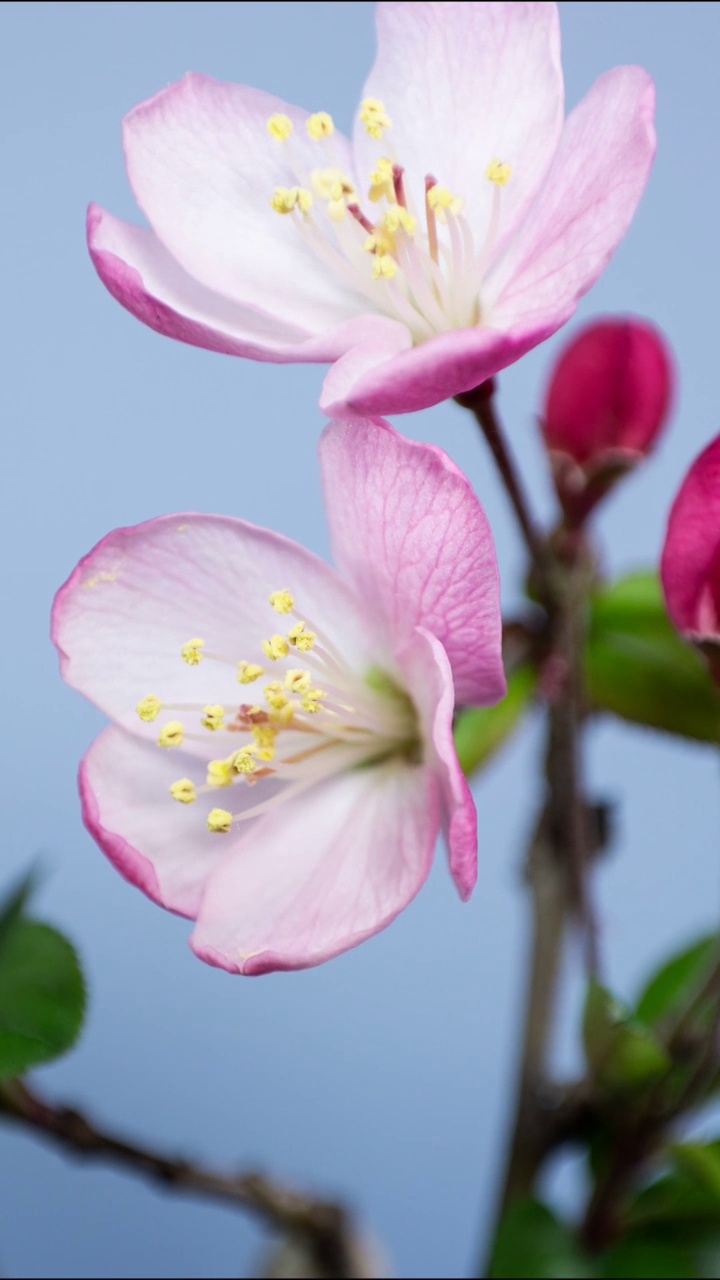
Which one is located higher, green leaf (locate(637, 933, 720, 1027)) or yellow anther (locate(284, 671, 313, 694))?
yellow anther (locate(284, 671, 313, 694))

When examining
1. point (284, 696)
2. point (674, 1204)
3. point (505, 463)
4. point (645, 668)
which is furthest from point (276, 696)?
point (674, 1204)

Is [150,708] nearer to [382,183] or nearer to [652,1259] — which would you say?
[382,183]

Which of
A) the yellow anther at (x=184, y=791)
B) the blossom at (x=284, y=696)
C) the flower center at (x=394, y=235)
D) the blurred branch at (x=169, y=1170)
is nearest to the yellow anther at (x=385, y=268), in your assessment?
the flower center at (x=394, y=235)

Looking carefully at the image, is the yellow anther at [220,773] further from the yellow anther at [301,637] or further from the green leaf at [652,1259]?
the green leaf at [652,1259]

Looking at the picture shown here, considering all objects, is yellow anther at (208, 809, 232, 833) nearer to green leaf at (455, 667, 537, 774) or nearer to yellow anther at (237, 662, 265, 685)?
yellow anther at (237, 662, 265, 685)

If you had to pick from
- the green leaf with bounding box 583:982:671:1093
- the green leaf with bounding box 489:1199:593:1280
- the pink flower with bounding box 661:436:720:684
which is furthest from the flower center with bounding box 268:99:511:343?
the green leaf with bounding box 489:1199:593:1280

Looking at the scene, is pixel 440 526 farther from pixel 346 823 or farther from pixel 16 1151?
pixel 16 1151

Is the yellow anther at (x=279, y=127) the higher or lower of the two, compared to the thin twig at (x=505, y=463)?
higher

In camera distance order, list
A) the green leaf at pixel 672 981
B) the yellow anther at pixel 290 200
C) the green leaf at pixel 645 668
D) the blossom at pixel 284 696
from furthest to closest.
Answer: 1. the green leaf at pixel 672 981
2. the green leaf at pixel 645 668
3. the yellow anther at pixel 290 200
4. the blossom at pixel 284 696
